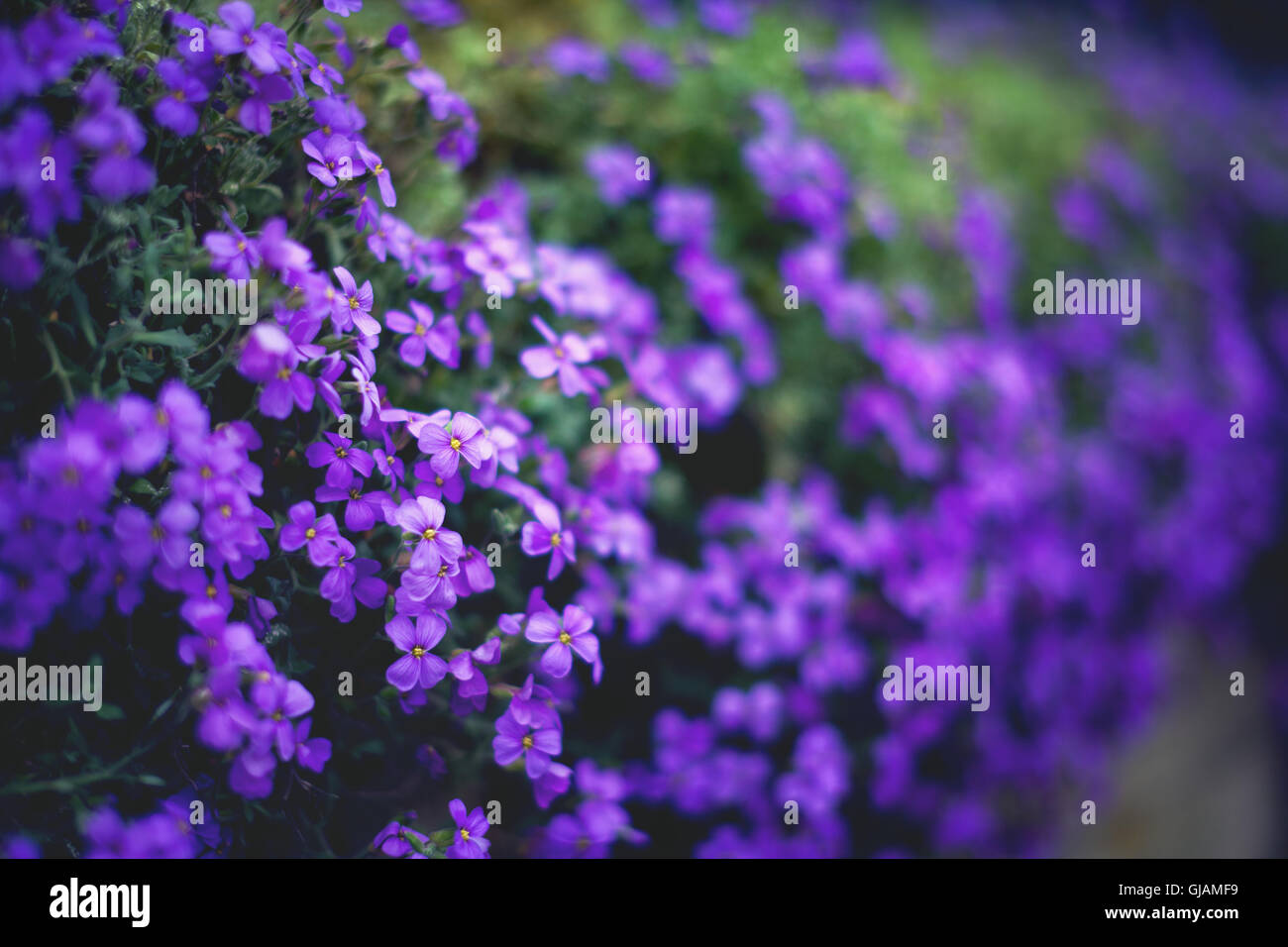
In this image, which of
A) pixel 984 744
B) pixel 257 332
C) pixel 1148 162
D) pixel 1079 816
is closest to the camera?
pixel 257 332

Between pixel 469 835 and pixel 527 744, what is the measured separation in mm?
169

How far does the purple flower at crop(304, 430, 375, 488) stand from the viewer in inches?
56.7

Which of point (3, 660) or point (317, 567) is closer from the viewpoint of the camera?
point (3, 660)

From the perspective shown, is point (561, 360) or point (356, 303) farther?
point (561, 360)

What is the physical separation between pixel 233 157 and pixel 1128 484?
3.23 m

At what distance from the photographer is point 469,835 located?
1.50 m

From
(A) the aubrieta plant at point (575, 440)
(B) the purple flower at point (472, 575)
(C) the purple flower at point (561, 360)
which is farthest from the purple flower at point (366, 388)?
(C) the purple flower at point (561, 360)

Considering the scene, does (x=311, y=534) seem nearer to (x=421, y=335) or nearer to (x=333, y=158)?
(x=421, y=335)

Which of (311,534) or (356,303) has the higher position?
(356,303)

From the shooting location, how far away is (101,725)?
4.67ft

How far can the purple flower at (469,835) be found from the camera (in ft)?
4.90

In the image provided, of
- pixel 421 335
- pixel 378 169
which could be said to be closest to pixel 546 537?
pixel 421 335
